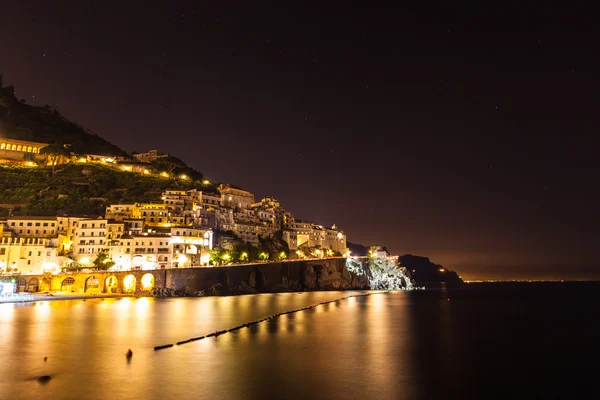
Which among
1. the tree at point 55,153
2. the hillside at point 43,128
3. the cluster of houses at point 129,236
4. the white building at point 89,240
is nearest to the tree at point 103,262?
the cluster of houses at point 129,236

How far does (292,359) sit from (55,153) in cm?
11636

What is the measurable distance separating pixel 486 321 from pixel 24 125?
153 meters

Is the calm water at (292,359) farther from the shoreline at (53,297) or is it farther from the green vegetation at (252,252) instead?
the green vegetation at (252,252)

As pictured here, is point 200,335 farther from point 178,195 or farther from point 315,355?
point 178,195

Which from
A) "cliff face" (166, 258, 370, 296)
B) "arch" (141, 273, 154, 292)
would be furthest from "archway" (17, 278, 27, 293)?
"cliff face" (166, 258, 370, 296)

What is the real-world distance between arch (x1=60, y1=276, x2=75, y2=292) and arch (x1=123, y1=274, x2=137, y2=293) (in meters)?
7.51

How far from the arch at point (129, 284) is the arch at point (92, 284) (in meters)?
3.95

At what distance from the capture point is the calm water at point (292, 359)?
17891mm

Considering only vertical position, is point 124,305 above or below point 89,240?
below

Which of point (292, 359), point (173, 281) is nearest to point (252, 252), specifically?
point (173, 281)

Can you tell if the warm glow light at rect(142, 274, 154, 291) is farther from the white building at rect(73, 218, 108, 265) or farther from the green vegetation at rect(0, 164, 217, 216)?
the green vegetation at rect(0, 164, 217, 216)

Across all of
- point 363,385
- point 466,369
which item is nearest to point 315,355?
point 363,385

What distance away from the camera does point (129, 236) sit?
75.4 metres

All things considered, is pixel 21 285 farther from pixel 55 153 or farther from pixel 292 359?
pixel 55 153
